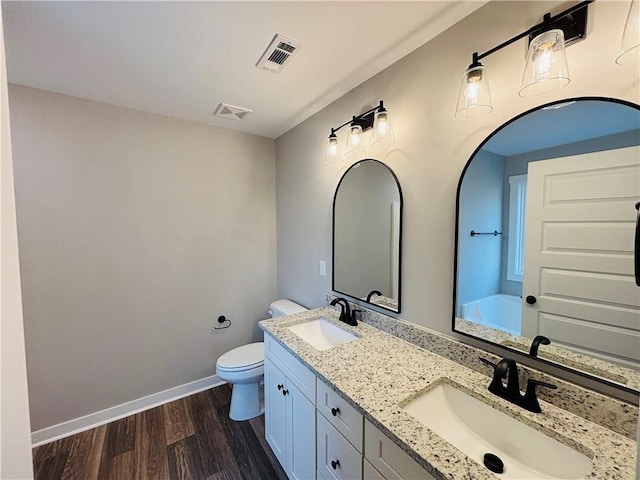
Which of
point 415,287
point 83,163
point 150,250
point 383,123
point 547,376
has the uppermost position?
point 383,123

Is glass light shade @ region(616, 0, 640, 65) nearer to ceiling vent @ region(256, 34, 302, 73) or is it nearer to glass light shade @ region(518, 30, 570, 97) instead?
glass light shade @ region(518, 30, 570, 97)

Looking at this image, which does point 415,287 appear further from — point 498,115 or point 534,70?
point 534,70

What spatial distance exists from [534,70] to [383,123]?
2.28 ft

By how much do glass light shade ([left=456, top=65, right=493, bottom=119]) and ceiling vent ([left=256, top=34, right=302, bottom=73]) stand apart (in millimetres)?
865

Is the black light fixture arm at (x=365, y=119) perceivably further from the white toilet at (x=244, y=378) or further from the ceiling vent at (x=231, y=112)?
the white toilet at (x=244, y=378)

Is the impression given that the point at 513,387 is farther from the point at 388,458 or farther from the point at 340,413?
the point at 340,413

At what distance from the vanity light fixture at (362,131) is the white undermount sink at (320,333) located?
1.20 meters

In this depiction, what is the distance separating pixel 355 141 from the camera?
66.9 inches

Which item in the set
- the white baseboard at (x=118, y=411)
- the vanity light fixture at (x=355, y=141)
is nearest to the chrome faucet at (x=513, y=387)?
the vanity light fixture at (x=355, y=141)

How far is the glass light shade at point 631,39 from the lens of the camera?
78 cm

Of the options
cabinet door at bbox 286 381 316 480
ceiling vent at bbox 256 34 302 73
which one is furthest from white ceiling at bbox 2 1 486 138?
cabinet door at bbox 286 381 316 480

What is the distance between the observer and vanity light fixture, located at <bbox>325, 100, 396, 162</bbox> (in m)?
1.51

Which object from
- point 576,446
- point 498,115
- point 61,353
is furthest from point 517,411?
point 61,353

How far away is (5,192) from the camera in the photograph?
0.63 metres
